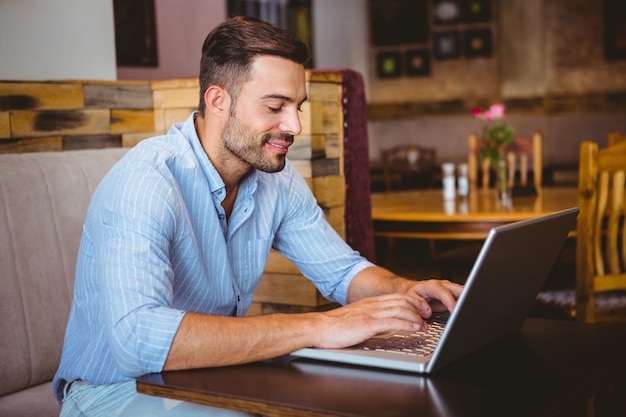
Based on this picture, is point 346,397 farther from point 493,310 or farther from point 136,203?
point 136,203

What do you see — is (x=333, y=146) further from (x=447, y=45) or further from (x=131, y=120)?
(x=447, y=45)

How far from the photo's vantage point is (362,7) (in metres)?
11.3

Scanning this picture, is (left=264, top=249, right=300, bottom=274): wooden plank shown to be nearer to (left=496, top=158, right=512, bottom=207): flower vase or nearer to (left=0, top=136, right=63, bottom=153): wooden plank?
(left=0, top=136, right=63, bottom=153): wooden plank

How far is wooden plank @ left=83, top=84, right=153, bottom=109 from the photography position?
303 centimetres

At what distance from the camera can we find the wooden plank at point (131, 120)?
3.14m

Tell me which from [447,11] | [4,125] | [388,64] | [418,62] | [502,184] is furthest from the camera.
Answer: [388,64]

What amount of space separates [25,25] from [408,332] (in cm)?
199

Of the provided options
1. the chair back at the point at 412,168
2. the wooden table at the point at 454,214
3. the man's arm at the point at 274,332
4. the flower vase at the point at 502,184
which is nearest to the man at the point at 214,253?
the man's arm at the point at 274,332

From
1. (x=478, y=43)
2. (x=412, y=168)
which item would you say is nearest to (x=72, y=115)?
(x=412, y=168)

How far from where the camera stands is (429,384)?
1.32 metres

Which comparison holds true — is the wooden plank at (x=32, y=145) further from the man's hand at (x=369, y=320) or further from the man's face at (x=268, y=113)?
the man's hand at (x=369, y=320)

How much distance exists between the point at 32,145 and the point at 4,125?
0.45 feet

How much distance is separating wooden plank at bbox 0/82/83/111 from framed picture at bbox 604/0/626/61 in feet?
28.4

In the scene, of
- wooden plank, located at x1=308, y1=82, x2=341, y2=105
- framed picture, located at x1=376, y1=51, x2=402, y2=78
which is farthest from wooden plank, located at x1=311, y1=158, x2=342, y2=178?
framed picture, located at x1=376, y1=51, x2=402, y2=78
